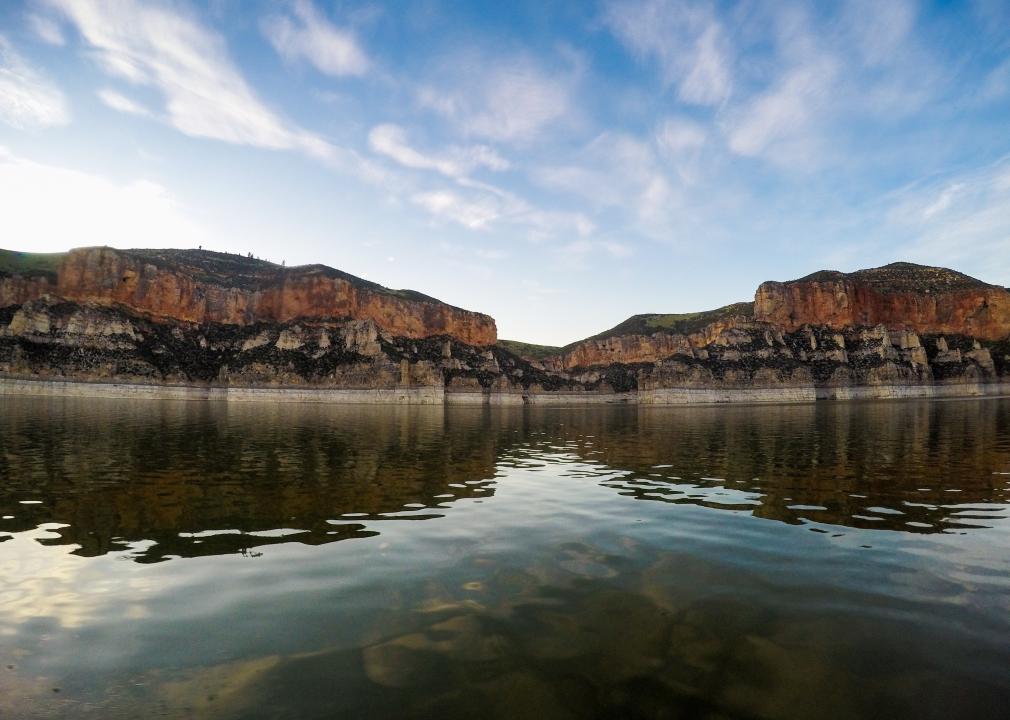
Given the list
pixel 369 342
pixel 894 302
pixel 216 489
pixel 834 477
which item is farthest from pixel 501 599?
pixel 894 302

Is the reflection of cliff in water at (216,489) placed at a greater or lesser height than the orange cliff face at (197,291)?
lesser

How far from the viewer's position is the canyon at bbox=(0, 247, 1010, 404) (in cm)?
13338

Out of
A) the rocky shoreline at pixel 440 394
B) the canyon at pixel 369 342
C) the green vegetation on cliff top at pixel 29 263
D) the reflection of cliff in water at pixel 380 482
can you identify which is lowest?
the rocky shoreline at pixel 440 394

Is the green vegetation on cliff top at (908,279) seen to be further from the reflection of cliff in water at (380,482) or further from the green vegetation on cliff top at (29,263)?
the green vegetation on cliff top at (29,263)

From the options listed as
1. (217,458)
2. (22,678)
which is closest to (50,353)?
(217,458)

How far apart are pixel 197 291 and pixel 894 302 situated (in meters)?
244

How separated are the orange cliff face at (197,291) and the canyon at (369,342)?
1.61 ft

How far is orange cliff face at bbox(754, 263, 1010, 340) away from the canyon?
0.47 m

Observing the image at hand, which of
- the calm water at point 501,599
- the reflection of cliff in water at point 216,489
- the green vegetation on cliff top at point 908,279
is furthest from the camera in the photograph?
the green vegetation on cliff top at point 908,279

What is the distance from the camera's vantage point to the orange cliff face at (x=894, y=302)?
166 m

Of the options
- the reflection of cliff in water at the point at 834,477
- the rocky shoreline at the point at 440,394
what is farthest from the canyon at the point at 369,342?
the reflection of cliff in water at the point at 834,477

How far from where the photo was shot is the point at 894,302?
174 meters

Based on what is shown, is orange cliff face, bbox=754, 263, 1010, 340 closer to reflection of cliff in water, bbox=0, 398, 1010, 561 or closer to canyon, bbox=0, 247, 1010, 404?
canyon, bbox=0, 247, 1010, 404

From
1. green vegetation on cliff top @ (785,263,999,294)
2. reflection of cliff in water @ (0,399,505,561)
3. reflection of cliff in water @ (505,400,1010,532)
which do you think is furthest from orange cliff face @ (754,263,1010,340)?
reflection of cliff in water @ (0,399,505,561)
